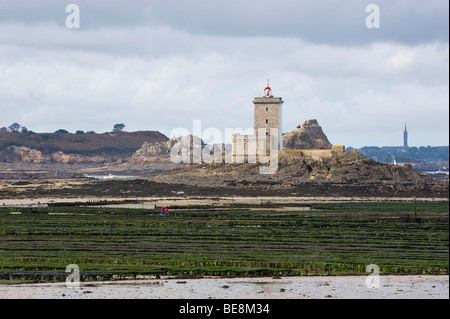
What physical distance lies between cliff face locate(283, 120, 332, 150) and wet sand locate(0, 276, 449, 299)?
104143 millimetres

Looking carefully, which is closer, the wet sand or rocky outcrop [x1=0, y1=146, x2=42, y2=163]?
the wet sand

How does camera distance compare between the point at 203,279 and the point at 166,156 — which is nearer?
the point at 203,279

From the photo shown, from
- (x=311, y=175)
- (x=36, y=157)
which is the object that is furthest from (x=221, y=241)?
(x=36, y=157)

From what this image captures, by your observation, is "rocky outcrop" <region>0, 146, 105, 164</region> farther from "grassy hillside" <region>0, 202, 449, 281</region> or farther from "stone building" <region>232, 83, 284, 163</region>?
"grassy hillside" <region>0, 202, 449, 281</region>

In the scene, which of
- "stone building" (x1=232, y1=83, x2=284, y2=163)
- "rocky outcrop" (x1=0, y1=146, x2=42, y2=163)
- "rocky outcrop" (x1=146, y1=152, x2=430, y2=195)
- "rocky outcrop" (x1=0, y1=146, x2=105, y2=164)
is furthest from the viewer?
"rocky outcrop" (x1=0, y1=146, x2=105, y2=164)

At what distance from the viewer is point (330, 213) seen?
5619cm

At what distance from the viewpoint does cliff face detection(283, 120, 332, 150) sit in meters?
138

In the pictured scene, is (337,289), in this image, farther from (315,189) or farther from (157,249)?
(315,189)

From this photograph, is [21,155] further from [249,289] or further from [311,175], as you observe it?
[249,289]

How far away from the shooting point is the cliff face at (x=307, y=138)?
13850 centimetres

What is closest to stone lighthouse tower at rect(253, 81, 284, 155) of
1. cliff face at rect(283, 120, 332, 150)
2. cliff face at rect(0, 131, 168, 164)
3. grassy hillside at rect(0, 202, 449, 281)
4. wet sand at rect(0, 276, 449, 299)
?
grassy hillside at rect(0, 202, 449, 281)

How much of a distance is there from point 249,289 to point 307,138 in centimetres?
11398

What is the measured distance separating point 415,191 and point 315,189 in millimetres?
10222
